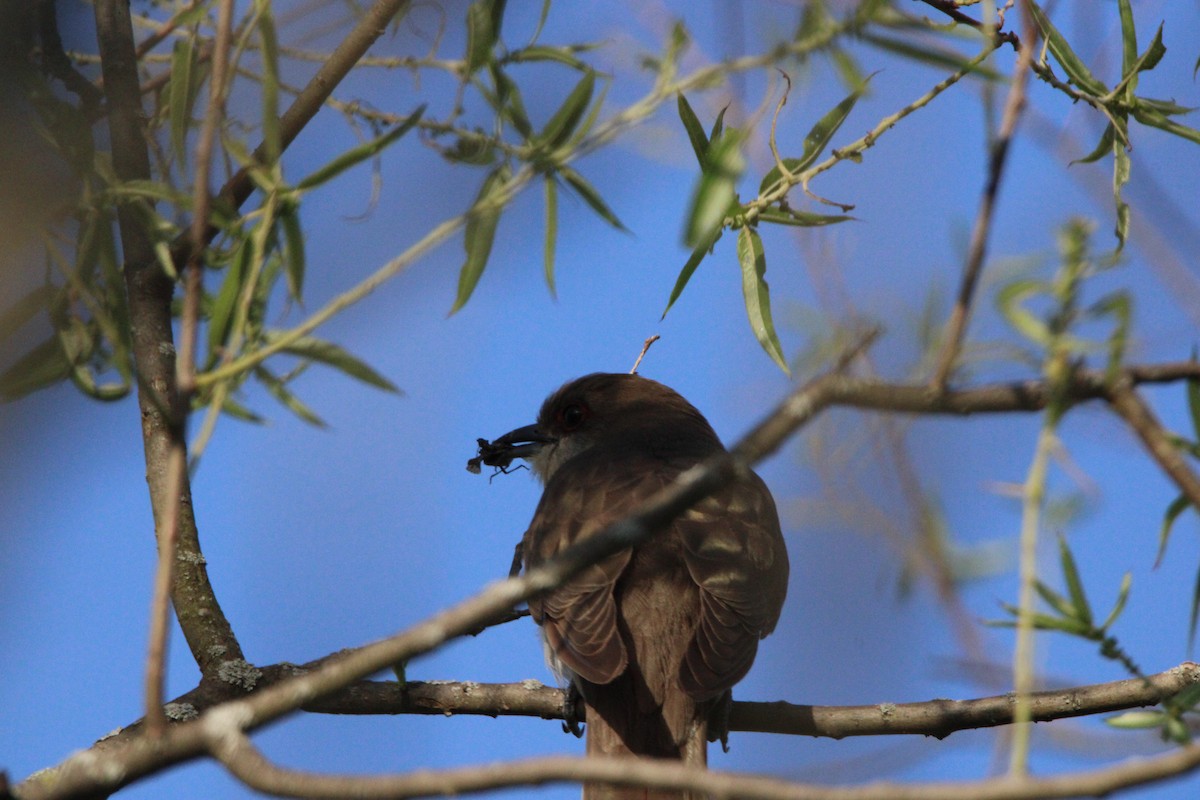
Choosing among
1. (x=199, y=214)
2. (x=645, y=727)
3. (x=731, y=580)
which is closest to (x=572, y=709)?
(x=645, y=727)

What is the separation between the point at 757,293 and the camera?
359 cm

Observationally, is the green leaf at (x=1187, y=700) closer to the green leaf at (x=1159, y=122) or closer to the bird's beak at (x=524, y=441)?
the green leaf at (x=1159, y=122)

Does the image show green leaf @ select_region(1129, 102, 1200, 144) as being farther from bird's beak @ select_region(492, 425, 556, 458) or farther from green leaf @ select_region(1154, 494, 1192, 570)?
bird's beak @ select_region(492, 425, 556, 458)

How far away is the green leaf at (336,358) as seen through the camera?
2.63 m

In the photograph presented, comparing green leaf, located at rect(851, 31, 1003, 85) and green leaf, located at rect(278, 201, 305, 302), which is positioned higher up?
green leaf, located at rect(851, 31, 1003, 85)

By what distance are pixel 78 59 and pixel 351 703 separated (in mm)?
2467

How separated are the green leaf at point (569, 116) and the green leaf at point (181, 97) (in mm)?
910

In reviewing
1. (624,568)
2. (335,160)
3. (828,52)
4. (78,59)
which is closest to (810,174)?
(828,52)

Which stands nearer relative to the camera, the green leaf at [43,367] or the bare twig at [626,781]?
the bare twig at [626,781]

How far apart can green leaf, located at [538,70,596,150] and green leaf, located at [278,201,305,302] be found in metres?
0.72

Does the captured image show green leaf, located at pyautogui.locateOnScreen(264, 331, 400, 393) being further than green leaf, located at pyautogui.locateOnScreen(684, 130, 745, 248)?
Yes

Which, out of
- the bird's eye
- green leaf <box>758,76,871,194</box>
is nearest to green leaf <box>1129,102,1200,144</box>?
green leaf <box>758,76,871,194</box>

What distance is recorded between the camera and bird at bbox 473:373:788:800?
4746 mm

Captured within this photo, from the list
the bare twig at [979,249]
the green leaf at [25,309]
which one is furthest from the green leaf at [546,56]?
the bare twig at [979,249]
